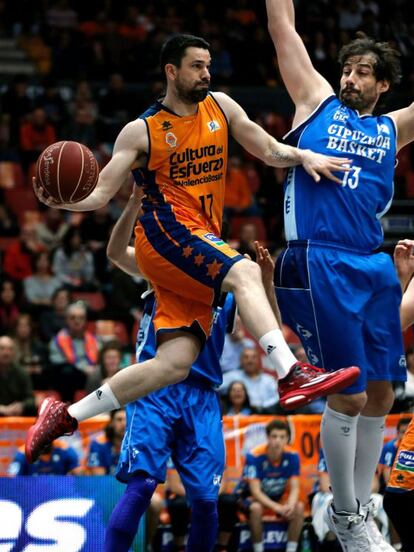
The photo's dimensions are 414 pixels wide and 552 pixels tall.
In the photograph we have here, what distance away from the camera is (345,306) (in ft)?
21.3

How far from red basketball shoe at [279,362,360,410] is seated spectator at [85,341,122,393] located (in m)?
5.94

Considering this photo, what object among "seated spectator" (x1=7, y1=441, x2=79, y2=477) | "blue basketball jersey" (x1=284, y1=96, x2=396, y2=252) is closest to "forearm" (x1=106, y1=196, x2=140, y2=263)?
"blue basketball jersey" (x1=284, y1=96, x2=396, y2=252)

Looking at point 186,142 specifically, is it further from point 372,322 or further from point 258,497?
point 258,497

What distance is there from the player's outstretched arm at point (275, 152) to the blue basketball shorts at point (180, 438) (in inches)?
63.0

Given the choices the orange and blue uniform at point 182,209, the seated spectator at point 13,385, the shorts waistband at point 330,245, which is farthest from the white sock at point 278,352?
the seated spectator at point 13,385

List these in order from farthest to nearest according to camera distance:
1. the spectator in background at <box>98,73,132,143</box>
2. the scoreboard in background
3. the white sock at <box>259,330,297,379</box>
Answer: the spectator in background at <box>98,73,132,143</box> < the scoreboard in background < the white sock at <box>259,330,297,379</box>

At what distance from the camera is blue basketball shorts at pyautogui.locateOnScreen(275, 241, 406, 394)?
21.3ft

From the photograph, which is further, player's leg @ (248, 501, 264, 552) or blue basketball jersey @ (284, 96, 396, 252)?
player's leg @ (248, 501, 264, 552)

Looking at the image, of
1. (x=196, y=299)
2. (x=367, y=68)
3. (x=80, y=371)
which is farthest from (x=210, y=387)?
(x=80, y=371)

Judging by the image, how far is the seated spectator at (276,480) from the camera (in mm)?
10594

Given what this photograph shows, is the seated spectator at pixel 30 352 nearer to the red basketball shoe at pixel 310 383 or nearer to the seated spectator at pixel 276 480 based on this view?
the seated spectator at pixel 276 480

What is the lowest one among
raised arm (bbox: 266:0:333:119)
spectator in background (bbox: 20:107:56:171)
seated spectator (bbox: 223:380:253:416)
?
seated spectator (bbox: 223:380:253:416)

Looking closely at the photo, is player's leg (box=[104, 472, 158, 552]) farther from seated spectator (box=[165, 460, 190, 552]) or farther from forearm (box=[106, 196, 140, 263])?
seated spectator (box=[165, 460, 190, 552])

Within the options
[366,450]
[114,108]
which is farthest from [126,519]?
[114,108]
